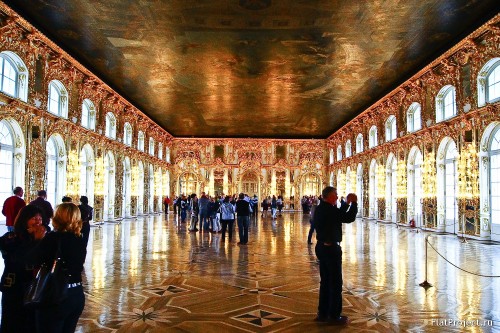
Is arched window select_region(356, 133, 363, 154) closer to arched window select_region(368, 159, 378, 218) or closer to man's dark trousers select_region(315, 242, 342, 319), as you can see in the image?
arched window select_region(368, 159, 378, 218)

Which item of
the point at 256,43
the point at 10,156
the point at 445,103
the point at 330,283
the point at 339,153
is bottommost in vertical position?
the point at 330,283

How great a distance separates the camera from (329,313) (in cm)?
539

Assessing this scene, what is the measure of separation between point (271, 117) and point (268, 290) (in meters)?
24.7

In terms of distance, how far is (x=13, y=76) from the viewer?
553 inches

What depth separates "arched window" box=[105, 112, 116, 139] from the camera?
23.9 m

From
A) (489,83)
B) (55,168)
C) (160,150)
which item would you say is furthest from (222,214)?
(160,150)

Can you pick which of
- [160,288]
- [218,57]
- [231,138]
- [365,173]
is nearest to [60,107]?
[218,57]

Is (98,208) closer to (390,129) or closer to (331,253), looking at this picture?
(390,129)

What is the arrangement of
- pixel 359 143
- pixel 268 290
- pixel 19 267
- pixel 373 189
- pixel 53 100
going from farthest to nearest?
pixel 359 143
pixel 373 189
pixel 53 100
pixel 268 290
pixel 19 267

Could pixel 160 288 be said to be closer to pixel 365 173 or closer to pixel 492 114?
pixel 492 114

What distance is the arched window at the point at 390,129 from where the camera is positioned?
23734 mm

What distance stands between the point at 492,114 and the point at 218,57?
10.7 meters

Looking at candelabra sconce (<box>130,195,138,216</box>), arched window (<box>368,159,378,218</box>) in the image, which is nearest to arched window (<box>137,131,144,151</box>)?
candelabra sconce (<box>130,195,138,216</box>)

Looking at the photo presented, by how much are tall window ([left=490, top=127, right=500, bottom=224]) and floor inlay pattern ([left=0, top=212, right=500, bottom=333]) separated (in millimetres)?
2754
